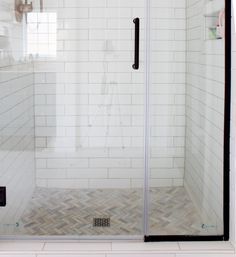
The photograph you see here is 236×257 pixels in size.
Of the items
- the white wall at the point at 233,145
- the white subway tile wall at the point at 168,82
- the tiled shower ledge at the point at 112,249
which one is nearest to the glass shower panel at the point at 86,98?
the white subway tile wall at the point at 168,82

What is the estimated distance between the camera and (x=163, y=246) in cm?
260

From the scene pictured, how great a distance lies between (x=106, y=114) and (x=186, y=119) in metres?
0.65

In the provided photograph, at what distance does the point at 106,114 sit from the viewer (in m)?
3.61

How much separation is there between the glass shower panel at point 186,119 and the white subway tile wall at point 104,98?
0.03 ft

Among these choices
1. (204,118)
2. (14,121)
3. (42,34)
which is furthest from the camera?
(42,34)

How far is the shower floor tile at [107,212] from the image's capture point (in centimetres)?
286

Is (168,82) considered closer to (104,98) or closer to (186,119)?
(186,119)

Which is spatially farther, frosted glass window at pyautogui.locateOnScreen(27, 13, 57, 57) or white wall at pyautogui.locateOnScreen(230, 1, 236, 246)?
frosted glass window at pyautogui.locateOnScreen(27, 13, 57, 57)

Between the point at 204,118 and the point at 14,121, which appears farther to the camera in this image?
the point at 14,121

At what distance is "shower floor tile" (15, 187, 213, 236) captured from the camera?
2.86m

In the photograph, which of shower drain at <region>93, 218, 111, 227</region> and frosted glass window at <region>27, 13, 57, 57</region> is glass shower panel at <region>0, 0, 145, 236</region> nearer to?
frosted glass window at <region>27, 13, 57, 57</region>

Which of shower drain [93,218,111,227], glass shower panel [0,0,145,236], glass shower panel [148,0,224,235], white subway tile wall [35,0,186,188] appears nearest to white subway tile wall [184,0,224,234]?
glass shower panel [148,0,224,235]

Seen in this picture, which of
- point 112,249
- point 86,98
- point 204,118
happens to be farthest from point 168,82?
point 112,249

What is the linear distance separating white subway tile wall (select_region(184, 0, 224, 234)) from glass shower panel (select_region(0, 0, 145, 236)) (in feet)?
1.29
